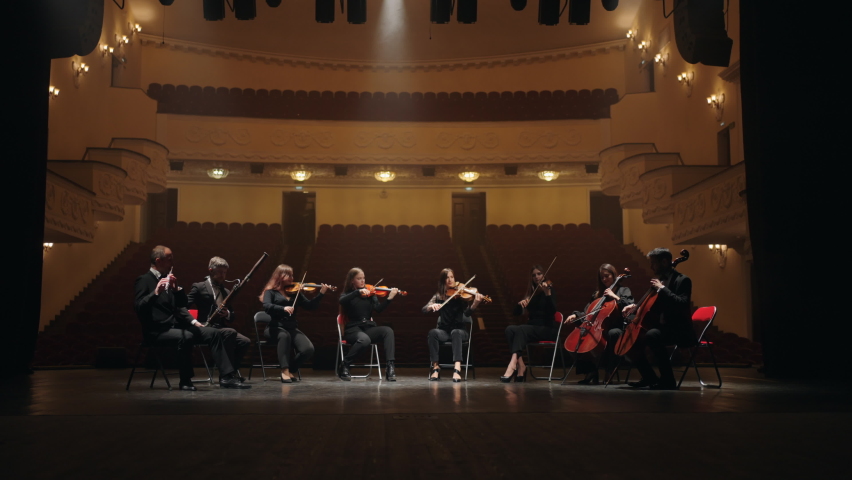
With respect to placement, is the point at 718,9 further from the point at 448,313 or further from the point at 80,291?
the point at 80,291

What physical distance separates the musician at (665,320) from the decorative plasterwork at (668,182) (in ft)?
20.8

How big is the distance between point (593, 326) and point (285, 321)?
100 inches

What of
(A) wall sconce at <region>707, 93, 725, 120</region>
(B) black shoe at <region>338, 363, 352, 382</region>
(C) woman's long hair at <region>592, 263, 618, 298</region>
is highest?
(A) wall sconce at <region>707, 93, 725, 120</region>

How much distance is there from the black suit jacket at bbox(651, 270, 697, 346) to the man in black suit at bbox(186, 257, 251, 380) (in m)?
3.02

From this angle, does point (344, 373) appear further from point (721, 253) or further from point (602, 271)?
point (721, 253)

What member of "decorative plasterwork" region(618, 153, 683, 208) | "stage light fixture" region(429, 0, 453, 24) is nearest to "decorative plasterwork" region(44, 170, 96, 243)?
"stage light fixture" region(429, 0, 453, 24)

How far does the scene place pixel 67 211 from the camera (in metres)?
9.55

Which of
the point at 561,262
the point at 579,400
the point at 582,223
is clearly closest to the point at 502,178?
the point at 582,223

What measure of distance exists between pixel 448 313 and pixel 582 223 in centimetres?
1056

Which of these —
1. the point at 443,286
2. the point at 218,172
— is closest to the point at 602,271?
the point at 443,286

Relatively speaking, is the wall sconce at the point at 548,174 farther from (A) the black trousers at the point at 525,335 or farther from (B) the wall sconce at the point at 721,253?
(A) the black trousers at the point at 525,335

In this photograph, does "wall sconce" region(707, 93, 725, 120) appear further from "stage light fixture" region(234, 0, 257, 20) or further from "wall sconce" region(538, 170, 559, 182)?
"stage light fixture" region(234, 0, 257, 20)

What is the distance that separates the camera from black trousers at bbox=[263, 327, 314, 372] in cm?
599

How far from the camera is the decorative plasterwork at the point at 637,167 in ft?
40.8
